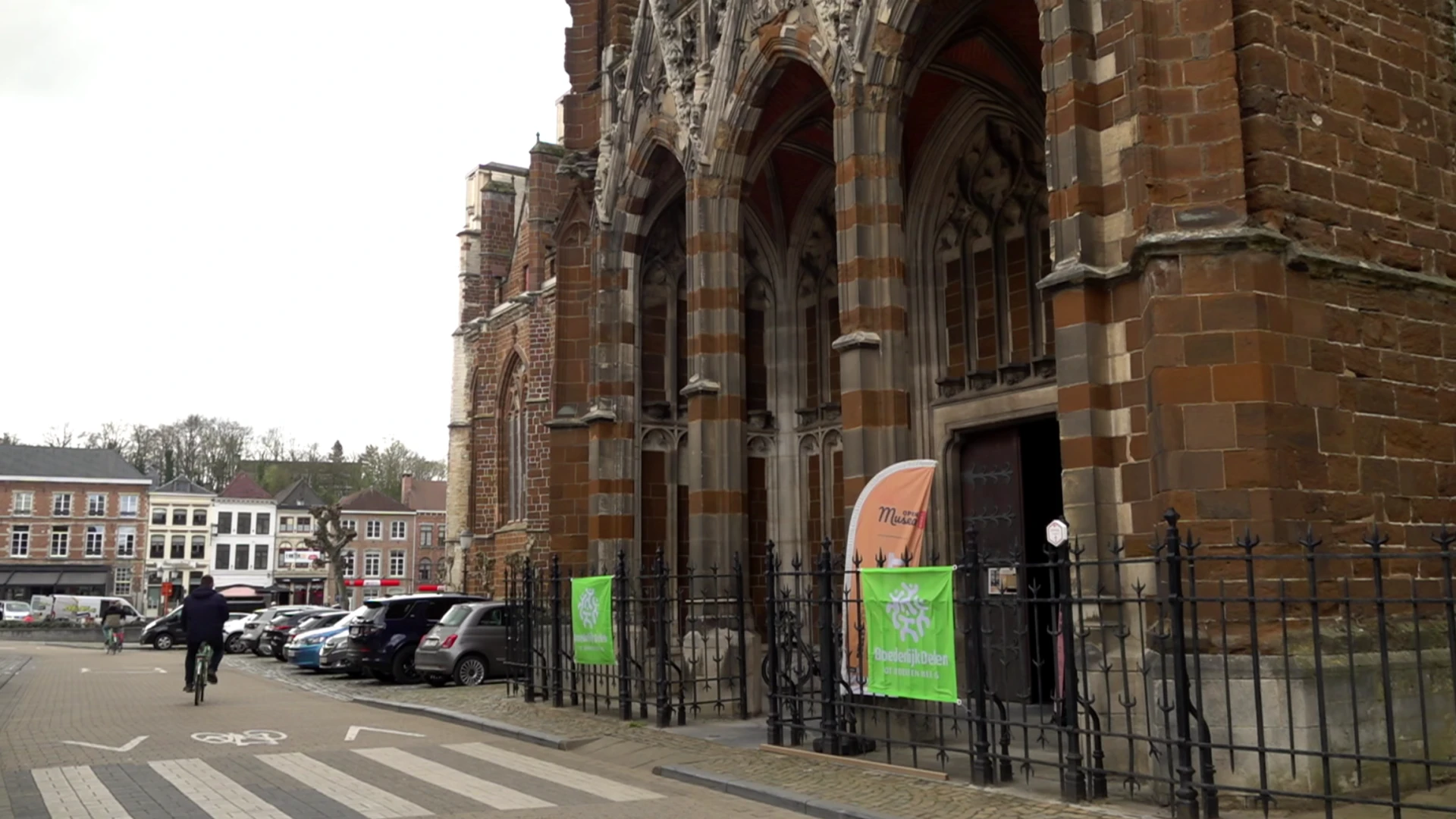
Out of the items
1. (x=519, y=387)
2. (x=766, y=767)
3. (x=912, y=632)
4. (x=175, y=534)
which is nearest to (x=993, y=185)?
(x=912, y=632)

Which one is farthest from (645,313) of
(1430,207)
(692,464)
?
(1430,207)

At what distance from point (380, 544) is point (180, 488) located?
43.2ft

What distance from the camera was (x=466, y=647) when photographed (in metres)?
19.8

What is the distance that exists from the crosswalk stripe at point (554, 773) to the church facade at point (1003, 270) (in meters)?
3.88

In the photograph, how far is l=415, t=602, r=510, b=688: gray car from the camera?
19.6 m

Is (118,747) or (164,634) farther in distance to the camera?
(164,634)

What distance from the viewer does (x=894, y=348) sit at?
42.3ft

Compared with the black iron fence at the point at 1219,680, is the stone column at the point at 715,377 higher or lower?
higher

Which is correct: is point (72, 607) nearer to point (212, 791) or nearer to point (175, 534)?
point (175, 534)

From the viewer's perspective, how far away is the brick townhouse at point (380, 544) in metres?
82.9

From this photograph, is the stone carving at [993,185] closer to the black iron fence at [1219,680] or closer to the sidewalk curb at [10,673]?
the black iron fence at [1219,680]

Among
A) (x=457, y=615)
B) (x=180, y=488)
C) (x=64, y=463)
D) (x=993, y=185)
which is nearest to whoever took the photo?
(x=993, y=185)

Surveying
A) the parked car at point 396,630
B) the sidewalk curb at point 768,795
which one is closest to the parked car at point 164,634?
the parked car at point 396,630

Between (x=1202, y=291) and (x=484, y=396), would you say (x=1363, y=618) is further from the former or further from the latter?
(x=484, y=396)
